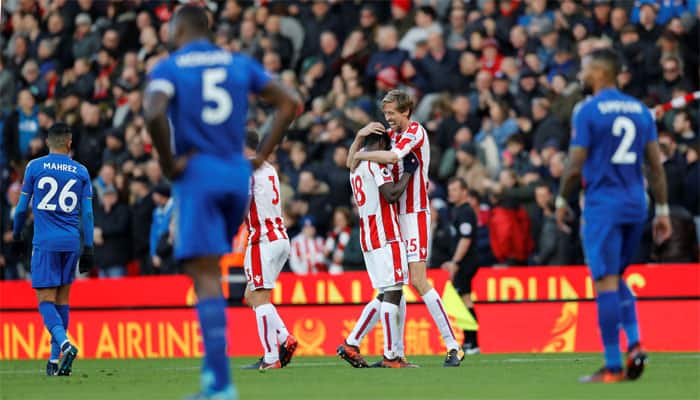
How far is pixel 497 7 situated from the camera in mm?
25266

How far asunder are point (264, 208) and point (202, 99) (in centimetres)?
577

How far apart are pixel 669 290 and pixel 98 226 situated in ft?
32.6

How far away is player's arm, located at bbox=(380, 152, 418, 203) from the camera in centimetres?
1488

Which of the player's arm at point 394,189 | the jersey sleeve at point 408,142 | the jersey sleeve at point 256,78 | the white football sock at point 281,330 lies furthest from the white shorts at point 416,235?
the jersey sleeve at point 256,78

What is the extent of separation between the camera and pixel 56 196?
50.3 feet

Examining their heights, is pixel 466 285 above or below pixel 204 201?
below

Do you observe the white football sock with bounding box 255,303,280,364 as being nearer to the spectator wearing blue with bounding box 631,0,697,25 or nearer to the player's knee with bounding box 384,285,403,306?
the player's knee with bounding box 384,285,403,306

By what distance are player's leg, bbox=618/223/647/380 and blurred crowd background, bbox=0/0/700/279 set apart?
347 inches

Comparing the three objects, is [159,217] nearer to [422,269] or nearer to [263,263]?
[263,263]

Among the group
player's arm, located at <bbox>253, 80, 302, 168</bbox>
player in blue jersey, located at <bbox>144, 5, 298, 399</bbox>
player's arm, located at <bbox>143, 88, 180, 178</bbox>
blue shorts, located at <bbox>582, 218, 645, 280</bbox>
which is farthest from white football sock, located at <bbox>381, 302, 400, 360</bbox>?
player's arm, located at <bbox>143, 88, 180, 178</bbox>

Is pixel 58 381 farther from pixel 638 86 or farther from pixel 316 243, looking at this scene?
pixel 638 86

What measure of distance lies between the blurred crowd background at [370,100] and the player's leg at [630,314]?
8816mm

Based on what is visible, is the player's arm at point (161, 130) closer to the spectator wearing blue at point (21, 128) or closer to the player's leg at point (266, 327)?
the player's leg at point (266, 327)

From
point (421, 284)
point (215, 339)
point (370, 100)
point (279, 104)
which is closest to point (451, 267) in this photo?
point (421, 284)
